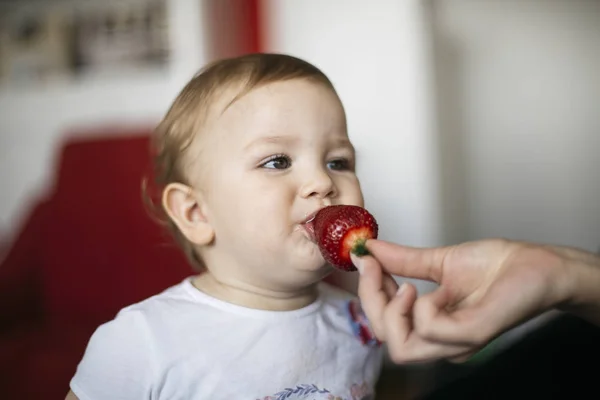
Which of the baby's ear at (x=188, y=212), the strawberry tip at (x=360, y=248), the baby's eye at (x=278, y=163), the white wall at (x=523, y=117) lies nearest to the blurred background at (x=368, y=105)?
the white wall at (x=523, y=117)

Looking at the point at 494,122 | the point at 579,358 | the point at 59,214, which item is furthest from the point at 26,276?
the point at 494,122

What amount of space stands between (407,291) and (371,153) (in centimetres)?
109

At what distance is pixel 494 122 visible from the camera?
191 centimetres

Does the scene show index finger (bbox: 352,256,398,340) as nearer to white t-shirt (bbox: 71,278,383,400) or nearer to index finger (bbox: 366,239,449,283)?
index finger (bbox: 366,239,449,283)

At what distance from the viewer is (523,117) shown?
191cm

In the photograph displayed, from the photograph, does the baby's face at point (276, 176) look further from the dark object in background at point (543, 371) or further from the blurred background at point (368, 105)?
the blurred background at point (368, 105)

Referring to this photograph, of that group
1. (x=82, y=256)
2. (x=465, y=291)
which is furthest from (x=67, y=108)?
(x=465, y=291)

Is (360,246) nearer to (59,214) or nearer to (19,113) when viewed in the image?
(59,214)

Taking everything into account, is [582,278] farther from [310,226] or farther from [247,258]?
[247,258]

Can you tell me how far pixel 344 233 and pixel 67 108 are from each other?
1996 mm

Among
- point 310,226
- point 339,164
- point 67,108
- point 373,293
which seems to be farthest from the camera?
point 67,108

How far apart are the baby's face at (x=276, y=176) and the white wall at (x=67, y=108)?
1407 millimetres

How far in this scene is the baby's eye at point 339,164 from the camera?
835 mm

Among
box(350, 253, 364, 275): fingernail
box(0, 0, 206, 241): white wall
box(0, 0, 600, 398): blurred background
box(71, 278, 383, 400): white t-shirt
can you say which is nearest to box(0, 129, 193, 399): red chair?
box(0, 0, 600, 398): blurred background
